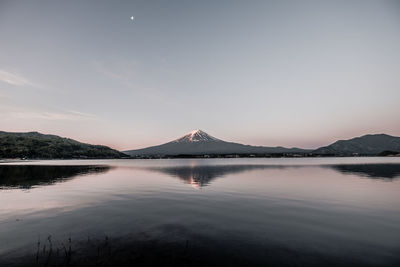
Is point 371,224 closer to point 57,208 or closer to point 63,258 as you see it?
point 63,258

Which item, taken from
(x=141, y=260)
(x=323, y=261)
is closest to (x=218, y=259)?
(x=141, y=260)

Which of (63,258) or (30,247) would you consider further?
(30,247)

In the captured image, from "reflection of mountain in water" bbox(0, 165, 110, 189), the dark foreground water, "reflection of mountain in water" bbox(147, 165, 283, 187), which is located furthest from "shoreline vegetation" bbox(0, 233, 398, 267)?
"reflection of mountain in water" bbox(0, 165, 110, 189)

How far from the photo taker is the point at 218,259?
12445 millimetres

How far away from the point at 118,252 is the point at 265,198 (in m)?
25.7

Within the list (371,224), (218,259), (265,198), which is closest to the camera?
(218,259)

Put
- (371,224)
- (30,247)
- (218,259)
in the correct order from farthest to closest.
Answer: (371,224) < (30,247) < (218,259)

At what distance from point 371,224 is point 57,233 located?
30448 mm

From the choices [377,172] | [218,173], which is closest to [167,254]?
[218,173]

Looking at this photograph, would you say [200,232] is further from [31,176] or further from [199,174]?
[31,176]

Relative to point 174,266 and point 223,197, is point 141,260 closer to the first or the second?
point 174,266

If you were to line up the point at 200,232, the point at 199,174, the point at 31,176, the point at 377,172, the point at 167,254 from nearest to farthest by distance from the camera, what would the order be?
1. the point at 167,254
2. the point at 200,232
3. the point at 31,176
4. the point at 199,174
5. the point at 377,172

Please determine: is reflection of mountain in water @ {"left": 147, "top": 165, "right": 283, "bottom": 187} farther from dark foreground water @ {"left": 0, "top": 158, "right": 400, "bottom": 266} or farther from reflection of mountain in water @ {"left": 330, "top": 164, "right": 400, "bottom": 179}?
reflection of mountain in water @ {"left": 330, "top": 164, "right": 400, "bottom": 179}

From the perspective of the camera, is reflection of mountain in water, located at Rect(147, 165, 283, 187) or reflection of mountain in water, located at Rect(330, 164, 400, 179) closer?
reflection of mountain in water, located at Rect(147, 165, 283, 187)
